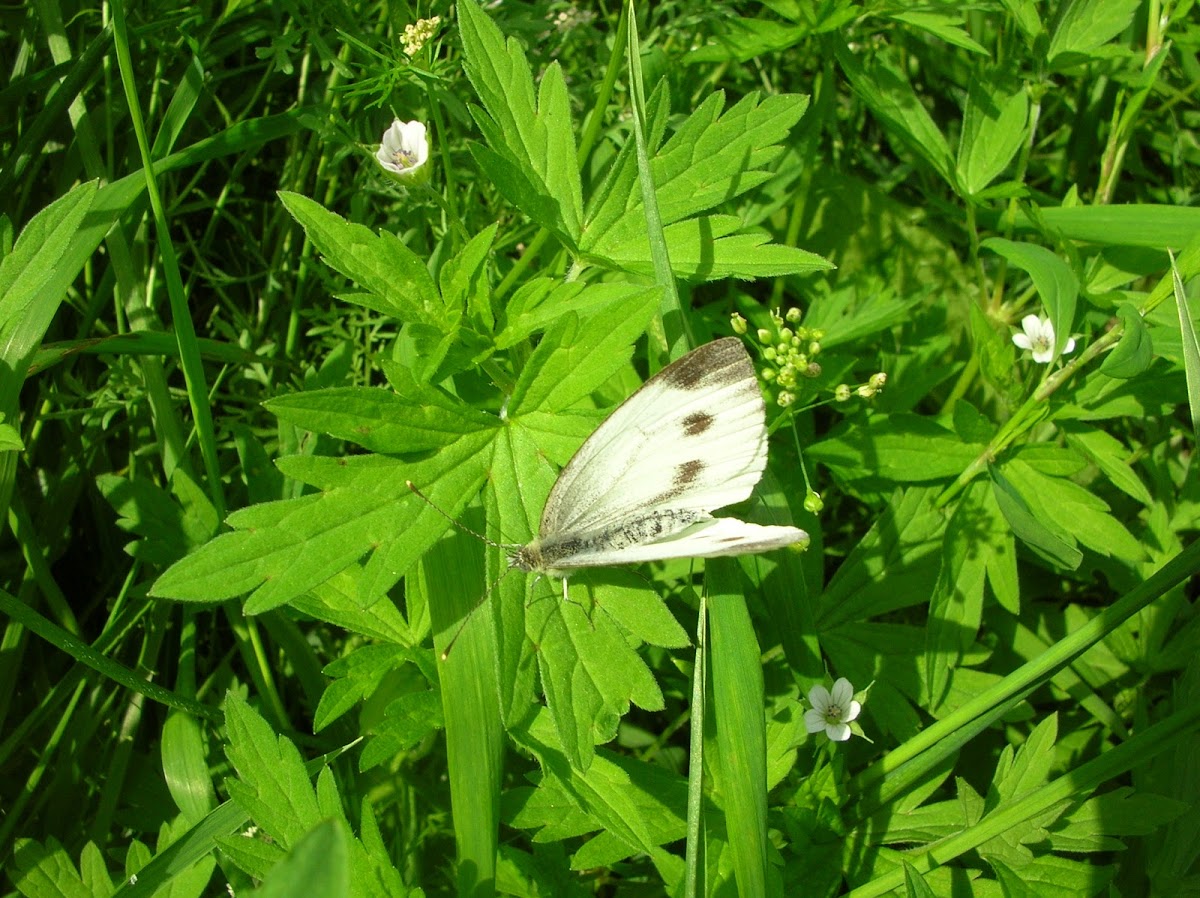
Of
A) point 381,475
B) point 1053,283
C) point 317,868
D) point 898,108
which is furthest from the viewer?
point 898,108

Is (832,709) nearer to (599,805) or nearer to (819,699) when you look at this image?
(819,699)

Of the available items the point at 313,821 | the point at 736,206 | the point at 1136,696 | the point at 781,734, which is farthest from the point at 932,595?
the point at 313,821

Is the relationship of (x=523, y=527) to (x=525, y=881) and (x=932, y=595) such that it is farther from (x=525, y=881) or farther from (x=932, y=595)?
(x=932, y=595)

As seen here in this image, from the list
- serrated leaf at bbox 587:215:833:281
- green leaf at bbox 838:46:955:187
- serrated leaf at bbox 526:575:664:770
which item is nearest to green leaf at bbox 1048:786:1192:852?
serrated leaf at bbox 526:575:664:770

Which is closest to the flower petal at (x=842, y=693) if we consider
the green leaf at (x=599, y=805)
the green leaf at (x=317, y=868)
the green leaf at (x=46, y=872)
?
the green leaf at (x=599, y=805)

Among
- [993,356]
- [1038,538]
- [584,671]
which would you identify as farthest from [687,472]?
[993,356]

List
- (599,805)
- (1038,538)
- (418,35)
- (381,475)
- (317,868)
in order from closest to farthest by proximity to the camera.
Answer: (317,868) → (381,475) → (599,805) → (1038,538) → (418,35)

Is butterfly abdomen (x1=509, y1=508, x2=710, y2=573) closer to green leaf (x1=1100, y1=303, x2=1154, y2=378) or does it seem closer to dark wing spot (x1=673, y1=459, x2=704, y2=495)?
dark wing spot (x1=673, y1=459, x2=704, y2=495)
